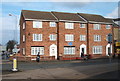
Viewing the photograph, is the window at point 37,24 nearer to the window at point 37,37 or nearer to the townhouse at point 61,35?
the townhouse at point 61,35

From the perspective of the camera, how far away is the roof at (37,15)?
41616mm

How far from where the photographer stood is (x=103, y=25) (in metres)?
48.2

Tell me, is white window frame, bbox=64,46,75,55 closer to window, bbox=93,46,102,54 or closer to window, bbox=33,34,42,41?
window, bbox=93,46,102,54

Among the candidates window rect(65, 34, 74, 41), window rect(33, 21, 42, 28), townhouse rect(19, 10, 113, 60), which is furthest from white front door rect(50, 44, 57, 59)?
window rect(33, 21, 42, 28)

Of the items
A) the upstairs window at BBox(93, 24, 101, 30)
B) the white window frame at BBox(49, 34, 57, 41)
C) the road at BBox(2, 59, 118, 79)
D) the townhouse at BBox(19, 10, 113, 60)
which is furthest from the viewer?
the upstairs window at BBox(93, 24, 101, 30)

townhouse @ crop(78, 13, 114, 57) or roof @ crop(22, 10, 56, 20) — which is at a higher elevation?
roof @ crop(22, 10, 56, 20)

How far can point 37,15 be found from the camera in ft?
141

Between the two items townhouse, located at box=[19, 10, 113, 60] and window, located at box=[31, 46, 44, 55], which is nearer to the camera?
window, located at box=[31, 46, 44, 55]

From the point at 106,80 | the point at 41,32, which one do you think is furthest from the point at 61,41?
the point at 106,80

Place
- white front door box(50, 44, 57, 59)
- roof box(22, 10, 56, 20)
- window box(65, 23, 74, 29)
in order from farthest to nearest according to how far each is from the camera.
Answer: window box(65, 23, 74, 29)
white front door box(50, 44, 57, 59)
roof box(22, 10, 56, 20)

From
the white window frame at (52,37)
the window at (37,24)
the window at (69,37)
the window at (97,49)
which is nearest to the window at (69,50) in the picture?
the window at (69,37)

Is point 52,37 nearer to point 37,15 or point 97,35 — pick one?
point 37,15

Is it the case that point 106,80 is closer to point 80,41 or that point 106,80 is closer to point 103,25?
point 80,41

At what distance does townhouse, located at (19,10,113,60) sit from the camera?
40.6m
